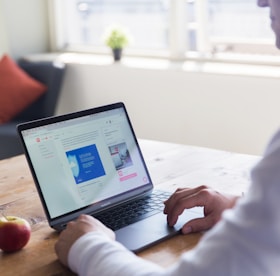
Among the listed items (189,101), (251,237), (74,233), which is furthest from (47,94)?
(251,237)

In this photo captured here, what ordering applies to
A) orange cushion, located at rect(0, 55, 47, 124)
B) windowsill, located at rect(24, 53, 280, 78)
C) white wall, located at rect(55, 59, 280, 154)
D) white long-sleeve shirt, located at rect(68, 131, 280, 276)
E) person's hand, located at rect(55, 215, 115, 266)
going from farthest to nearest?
orange cushion, located at rect(0, 55, 47, 124), windowsill, located at rect(24, 53, 280, 78), white wall, located at rect(55, 59, 280, 154), person's hand, located at rect(55, 215, 115, 266), white long-sleeve shirt, located at rect(68, 131, 280, 276)

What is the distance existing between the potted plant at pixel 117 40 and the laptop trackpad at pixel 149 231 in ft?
8.89

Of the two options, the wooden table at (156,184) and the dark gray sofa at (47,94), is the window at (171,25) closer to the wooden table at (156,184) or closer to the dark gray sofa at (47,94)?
the dark gray sofa at (47,94)

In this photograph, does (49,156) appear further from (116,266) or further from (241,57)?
(241,57)

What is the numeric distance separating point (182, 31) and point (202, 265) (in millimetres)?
3237

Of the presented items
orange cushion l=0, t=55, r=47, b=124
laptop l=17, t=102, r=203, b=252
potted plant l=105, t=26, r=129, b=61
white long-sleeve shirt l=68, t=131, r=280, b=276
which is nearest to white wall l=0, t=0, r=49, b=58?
orange cushion l=0, t=55, r=47, b=124

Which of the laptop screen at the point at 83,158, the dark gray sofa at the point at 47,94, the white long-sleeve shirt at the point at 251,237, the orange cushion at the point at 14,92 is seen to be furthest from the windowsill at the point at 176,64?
the white long-sleeve shirt at the point at 251,237

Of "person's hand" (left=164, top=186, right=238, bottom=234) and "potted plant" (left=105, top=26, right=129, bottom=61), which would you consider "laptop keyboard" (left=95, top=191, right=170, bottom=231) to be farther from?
"potted plant" (left=105, top=26, right=129, bottom=61)

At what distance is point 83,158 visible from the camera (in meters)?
1.57

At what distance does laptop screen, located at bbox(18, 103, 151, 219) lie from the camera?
1.49 m

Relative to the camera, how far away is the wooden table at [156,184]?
132 centimetres

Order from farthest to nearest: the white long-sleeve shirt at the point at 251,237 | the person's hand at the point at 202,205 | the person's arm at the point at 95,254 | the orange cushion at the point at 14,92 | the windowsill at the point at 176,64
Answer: the orange cushion at the point at 14,92, the windowsill at the point at 176,64, the person's hand at the point at 202,205, the person's arm at the point at 95,254, the white long-sleeve shirt at the point at 251,237

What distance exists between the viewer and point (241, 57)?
3.76 m

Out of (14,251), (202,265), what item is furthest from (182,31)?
(202,265)
